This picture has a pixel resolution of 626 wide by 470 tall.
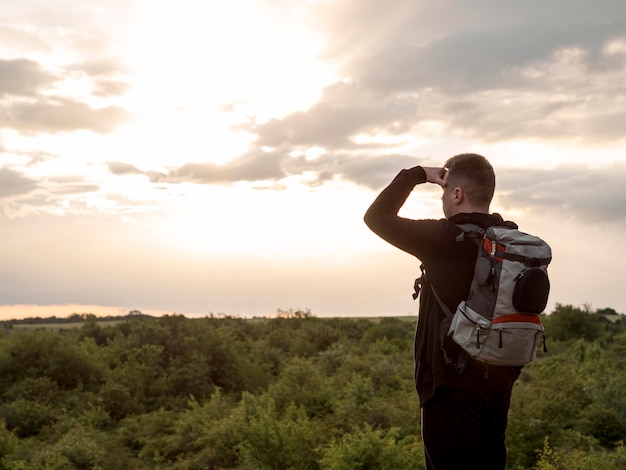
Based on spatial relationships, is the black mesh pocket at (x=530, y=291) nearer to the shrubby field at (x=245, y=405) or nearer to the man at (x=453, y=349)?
the man at (x=453, y=349)

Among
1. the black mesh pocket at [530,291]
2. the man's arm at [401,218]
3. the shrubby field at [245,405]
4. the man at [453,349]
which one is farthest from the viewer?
the shrubby field at [245,405]

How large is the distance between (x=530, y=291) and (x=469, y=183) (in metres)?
0.65

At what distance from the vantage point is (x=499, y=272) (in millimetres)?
3271

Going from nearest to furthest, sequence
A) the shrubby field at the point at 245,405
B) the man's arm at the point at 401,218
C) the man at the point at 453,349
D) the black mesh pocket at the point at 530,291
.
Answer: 1. the black mesh pocket at the point at 530,291
2. the man at the point at 453,349
3. the man's arm at the point at 401,218
4. the shrubby field at the point at 245,405

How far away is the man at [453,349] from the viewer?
3324 mm

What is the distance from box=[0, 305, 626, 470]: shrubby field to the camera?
40.0ft

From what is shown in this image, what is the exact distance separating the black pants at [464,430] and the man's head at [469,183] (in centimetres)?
97

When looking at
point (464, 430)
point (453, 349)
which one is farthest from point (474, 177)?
point (464, 430)

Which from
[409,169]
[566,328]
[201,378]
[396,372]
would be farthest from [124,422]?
[566,328]

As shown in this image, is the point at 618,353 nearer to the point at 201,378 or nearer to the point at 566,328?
the point at 566,328

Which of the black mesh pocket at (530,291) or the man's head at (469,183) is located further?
the man's head at (469,183)

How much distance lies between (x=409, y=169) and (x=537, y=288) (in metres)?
1.00

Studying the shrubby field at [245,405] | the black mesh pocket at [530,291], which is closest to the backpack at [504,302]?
the black mesh pocket at [530,291]

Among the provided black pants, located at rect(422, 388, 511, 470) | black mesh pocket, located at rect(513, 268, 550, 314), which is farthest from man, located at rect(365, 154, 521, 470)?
black mesh pocket, located at rect(513, 268, 550, 314)
